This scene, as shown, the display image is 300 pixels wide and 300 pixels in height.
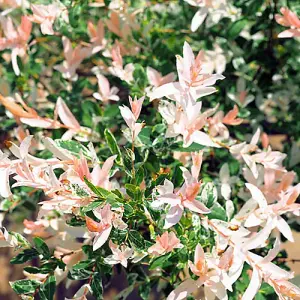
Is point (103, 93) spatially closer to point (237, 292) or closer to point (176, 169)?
point (176, 169)

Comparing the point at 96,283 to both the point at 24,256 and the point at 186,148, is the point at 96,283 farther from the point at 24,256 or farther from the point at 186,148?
the point at 186,148

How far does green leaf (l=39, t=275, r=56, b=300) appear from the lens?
1.00 m

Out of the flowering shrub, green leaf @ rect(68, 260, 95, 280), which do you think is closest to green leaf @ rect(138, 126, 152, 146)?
the flowering shrub

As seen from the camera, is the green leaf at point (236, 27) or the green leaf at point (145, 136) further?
the green leaf at point (236, 27)

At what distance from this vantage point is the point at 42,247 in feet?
3.34

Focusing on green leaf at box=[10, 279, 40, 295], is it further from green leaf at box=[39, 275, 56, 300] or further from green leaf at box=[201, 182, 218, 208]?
green leaf at box=[201, 182, 218, 208]

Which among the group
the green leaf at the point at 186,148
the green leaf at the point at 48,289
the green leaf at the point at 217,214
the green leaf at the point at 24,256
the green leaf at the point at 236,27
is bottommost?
the green leaf at the point at 217,214

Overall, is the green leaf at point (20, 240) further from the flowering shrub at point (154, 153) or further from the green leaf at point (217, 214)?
the green leaf at point (217, 214)

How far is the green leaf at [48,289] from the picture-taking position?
1002mm

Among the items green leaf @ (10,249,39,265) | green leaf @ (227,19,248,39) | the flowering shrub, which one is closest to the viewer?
the flowering shrub

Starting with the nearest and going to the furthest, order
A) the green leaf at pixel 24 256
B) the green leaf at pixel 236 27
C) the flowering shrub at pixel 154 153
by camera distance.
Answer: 1. the flowering shrub at pixel 154 153
2. the green leaf at pixel 24 256
3. the green leaf at pixel 236 27

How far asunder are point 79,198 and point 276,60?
2.40 ft

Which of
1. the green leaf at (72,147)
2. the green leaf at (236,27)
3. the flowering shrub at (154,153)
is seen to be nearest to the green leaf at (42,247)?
Result: the flowering shrub at (154,153)

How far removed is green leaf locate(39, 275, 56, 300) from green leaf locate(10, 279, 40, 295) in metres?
0.01
